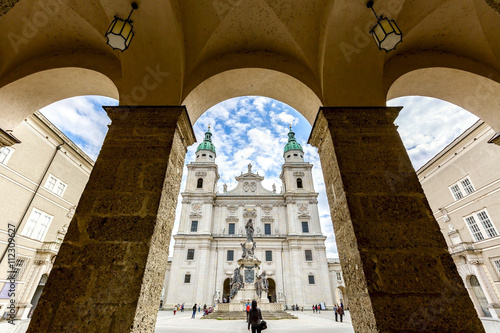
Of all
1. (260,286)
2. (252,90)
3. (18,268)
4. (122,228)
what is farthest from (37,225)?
(252,90)

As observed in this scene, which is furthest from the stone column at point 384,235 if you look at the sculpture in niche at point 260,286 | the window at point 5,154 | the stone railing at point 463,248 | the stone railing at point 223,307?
the stone railing at point 463,248

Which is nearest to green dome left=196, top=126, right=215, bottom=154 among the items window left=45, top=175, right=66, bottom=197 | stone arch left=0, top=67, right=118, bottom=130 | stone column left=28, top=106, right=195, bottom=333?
window left=45, top=175, right=66, bottom=197

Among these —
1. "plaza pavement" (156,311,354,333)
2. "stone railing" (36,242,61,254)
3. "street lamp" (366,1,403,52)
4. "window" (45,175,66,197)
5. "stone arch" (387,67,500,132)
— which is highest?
"window" (45,175,66,197)

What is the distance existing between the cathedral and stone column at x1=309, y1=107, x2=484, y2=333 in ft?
92.0

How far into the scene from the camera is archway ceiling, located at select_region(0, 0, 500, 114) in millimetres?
4266

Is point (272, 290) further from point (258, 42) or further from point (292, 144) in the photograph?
point (258, 42)

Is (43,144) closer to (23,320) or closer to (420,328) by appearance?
(23,320)

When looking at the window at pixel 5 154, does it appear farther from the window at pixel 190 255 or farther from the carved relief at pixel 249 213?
the carved relief at pixel 249 213

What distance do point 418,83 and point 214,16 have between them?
15.0ft

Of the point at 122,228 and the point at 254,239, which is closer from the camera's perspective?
the point at 122,228

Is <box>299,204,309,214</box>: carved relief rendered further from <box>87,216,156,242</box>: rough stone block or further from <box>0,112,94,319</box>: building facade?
<box>87,216,156,242</box>: rough stone block

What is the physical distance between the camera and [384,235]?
291cm

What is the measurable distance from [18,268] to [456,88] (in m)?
22.0

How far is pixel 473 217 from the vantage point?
16547mm
